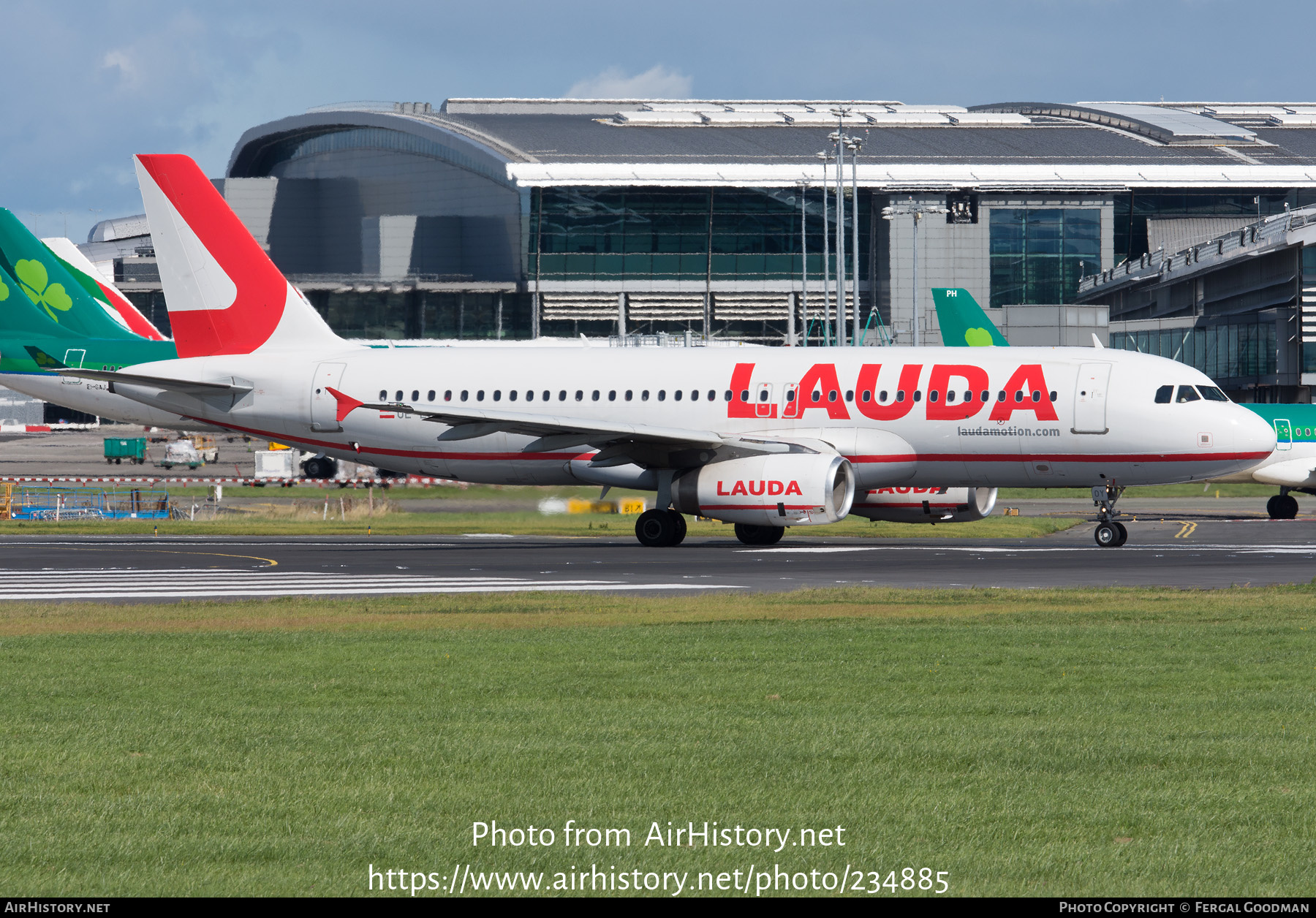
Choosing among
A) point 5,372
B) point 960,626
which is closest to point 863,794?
point 960,626

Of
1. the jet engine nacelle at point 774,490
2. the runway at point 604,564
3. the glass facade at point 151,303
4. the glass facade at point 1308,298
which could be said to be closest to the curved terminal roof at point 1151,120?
the glass facade at point 1308,298

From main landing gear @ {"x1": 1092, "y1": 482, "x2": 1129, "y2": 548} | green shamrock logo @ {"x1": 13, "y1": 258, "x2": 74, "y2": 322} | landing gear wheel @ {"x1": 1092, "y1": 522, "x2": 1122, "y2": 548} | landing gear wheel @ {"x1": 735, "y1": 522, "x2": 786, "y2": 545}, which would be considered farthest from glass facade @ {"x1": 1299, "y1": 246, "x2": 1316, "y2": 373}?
green shamrock logo @ {"x1": 13, "y1": 258, "x2": 74, "y2": 322}

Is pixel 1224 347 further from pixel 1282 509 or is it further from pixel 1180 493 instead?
pixel 1282 509

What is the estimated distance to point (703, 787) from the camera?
8477 mm

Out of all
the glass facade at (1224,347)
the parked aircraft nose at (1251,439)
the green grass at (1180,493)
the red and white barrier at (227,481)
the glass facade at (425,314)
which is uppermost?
the glass facade at (425,314)

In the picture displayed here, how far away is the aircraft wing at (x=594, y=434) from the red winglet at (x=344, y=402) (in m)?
2.25

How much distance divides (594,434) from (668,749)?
70.8ft

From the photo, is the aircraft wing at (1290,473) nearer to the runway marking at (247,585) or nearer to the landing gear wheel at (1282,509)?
the landing gear wheel at (1282,509)

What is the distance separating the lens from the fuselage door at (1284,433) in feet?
142

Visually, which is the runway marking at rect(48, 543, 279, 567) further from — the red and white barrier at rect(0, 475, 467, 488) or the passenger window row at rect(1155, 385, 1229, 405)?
the red and white barrier at rect(0, 475, 467, 488)

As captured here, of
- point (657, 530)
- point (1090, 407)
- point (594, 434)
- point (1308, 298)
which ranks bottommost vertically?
point (657, 530)

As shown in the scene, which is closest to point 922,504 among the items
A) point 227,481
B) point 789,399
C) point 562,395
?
point 789,399

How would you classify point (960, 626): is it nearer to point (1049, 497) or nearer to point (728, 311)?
point (1049, 497)

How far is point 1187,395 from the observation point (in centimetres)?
3077
